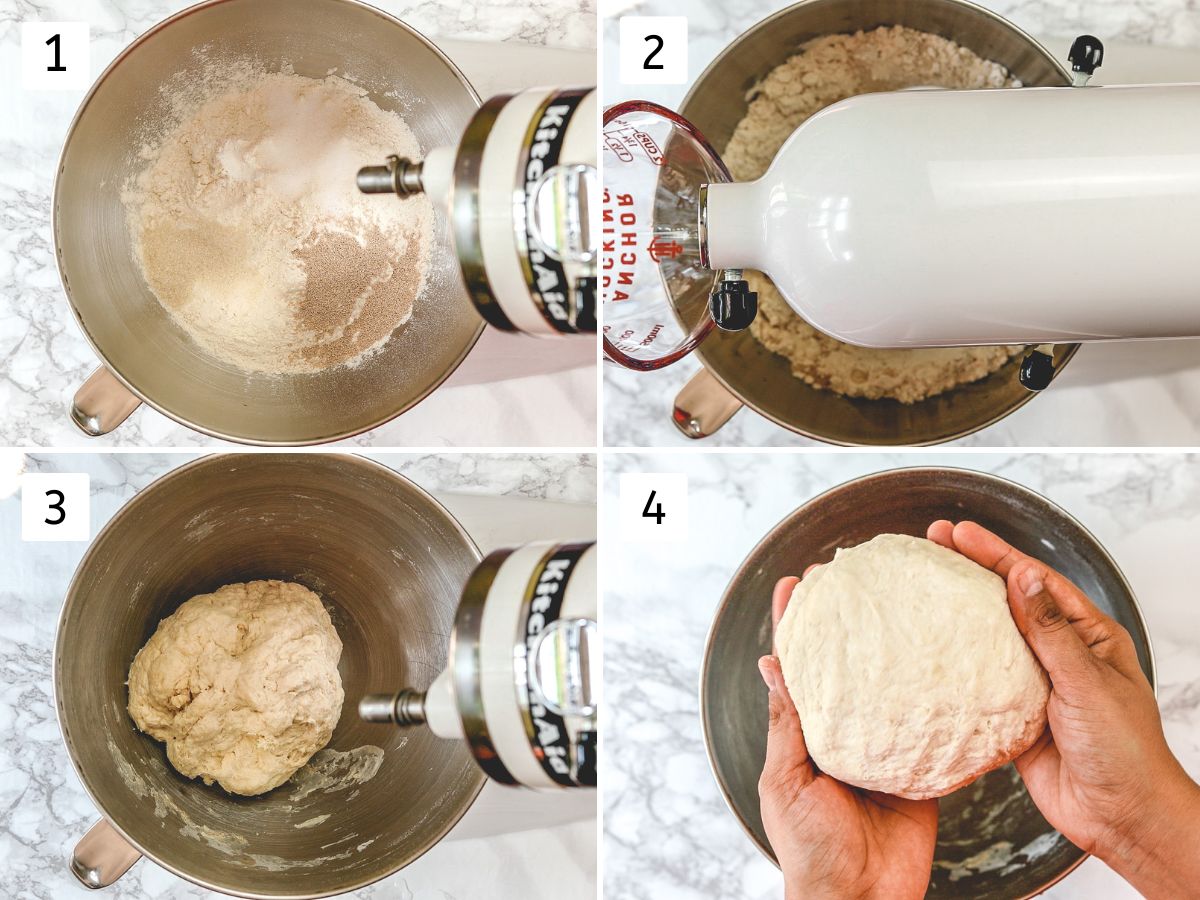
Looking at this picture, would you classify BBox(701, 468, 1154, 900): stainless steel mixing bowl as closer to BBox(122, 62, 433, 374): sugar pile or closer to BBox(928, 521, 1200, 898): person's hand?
BBox(928, 521, 1200, 898): person's hand

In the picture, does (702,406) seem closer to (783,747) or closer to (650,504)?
(650,504)

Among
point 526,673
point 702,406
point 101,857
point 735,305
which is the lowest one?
point 101,857

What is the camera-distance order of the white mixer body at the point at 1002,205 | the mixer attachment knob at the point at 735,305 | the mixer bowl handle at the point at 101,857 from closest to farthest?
the white mixer body at the point at 1002,205 → the mixer attachment knob at the point at 735,305 → the mixer bowl handle at the point at 101,857

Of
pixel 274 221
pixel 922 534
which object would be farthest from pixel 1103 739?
pixel 274 221

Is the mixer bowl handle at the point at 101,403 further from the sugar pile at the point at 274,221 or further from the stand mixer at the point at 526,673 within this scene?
the stand mixer at the point at 526,673

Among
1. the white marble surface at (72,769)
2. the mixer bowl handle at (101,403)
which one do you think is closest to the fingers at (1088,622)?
the white marble surface at (72,769)

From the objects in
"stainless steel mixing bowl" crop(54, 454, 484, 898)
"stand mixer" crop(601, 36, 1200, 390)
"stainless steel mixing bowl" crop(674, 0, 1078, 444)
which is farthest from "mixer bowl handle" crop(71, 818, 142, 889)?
"stand mixer" crop(601, 36, 1200, 390)

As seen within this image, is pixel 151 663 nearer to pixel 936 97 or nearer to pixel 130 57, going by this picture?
pixel 130 57
